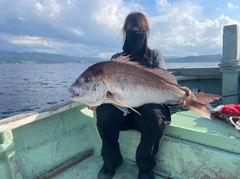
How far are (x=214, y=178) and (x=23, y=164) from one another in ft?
8.52

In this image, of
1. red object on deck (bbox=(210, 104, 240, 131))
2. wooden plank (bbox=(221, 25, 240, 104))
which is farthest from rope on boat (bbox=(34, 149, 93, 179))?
wooden plank (bbox=(221, 25, 240, 104))

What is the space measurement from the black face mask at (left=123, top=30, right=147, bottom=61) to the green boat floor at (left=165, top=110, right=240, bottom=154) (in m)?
1.17

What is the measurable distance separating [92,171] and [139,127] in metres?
1.11

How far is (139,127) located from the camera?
277 centimetres

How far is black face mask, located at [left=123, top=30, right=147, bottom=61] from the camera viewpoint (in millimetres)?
3219

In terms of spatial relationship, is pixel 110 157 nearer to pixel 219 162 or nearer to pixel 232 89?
pixel 219 162

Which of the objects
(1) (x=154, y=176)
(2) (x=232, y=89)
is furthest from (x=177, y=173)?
(2) (x=232, y=89)

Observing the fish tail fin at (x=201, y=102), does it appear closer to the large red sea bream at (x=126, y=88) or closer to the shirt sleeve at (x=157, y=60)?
the large red sea bream at (x=126, y=88)

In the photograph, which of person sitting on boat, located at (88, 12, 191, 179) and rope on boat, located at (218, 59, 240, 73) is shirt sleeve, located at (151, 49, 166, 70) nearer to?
person sitting on boat, located at (88, 12, 191, 179)

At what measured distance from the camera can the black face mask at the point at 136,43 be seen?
3.22m

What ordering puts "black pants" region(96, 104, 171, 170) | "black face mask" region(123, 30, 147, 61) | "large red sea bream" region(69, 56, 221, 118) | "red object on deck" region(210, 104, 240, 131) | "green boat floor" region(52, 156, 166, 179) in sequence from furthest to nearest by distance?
1. "black face mask" region(123, 30, 147, 61)
2. "green boat floor" region(52, 156, 166, 179)
3. "red object on deck" region(210, 104, 240, 131)
4. "black pants" region(96, 104, 171, 170)
5. "large red sea bream" region(69, 56, 221, 118)

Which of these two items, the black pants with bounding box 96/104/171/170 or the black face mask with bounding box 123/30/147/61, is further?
the black face mask with bounding box 123/30/147/61

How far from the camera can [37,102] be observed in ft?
55.5

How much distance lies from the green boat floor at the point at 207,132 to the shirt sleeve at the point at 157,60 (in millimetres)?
863
